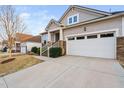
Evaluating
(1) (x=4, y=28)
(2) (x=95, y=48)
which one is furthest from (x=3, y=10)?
(2) (x=95, y=48)

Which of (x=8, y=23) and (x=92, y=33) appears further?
(x=8, y=23)

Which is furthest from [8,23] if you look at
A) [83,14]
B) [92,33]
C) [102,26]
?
[102,26]

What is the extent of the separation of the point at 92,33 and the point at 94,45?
50.0 inches

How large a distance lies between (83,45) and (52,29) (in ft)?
18.7

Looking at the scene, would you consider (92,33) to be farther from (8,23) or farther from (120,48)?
(8,23)

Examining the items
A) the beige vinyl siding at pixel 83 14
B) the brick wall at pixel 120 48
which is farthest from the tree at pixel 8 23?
the brick wall at pixel 120 48

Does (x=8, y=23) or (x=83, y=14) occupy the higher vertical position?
(x=83, y=14)

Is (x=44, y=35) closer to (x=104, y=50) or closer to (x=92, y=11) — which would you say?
(x=92, y=11)

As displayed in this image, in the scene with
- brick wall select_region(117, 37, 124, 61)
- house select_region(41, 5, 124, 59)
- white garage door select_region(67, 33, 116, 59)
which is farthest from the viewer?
white garage door select_region(67, 33, 116, 59)

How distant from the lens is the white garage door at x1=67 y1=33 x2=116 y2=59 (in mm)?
9392

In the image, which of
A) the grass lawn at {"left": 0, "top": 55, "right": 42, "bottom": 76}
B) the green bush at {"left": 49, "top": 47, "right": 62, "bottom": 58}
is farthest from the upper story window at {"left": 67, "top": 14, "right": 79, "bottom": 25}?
the grass lawn at {"left": 0, "top": 55, "right": 42, "bottom": 76}

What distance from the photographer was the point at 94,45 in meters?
10.5

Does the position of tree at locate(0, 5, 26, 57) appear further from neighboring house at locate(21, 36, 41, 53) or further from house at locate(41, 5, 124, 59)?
house at locate(41, 5, 124, 59)

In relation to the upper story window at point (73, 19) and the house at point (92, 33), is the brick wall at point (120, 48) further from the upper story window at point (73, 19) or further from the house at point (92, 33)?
the upper story window at point (73, 19)
